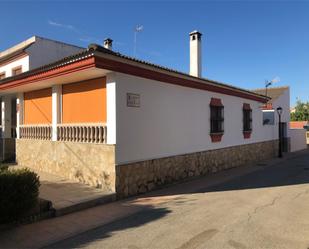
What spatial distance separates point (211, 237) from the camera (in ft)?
17.6

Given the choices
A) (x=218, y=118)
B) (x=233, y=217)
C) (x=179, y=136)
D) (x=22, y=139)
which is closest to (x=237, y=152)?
(x=218, y=118)

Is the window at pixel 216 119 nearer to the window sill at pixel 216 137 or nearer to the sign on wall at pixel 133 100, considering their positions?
the window sill at pixel 216 137

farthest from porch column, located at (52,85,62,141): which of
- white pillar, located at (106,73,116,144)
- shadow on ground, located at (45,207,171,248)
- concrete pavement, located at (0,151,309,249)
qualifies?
shadow on ground, located at (45,207,171,248)

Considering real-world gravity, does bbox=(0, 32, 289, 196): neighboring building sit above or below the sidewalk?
above

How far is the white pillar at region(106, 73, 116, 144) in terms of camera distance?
27.3 feet

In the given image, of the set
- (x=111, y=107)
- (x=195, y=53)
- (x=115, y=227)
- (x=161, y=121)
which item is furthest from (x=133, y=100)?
(x=195, y=53)

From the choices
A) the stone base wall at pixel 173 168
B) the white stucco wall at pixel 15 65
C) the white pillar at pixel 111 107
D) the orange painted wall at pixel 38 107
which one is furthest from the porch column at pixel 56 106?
the white stucco wall at pixel 15 65

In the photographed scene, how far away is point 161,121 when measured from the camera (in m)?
9.99

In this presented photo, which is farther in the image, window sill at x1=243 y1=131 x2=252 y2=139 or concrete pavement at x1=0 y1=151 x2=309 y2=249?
window sill at x1=243 y1=131 x2=252 y2=139

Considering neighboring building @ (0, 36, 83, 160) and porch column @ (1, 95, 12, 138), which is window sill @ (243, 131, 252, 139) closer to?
neighboring building @ (0, 36, 83, 160)

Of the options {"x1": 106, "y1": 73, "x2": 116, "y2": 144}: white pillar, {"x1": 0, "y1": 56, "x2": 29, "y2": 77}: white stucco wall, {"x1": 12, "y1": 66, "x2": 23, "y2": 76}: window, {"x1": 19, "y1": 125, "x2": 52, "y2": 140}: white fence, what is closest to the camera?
{"x1": 106, "y1": 73, "x2": 116, "y2": 144}: white pillar

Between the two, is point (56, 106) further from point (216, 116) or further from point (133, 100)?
point (216, 116)

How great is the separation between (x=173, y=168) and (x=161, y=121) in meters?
1.74

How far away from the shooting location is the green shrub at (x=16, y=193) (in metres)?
5.68
